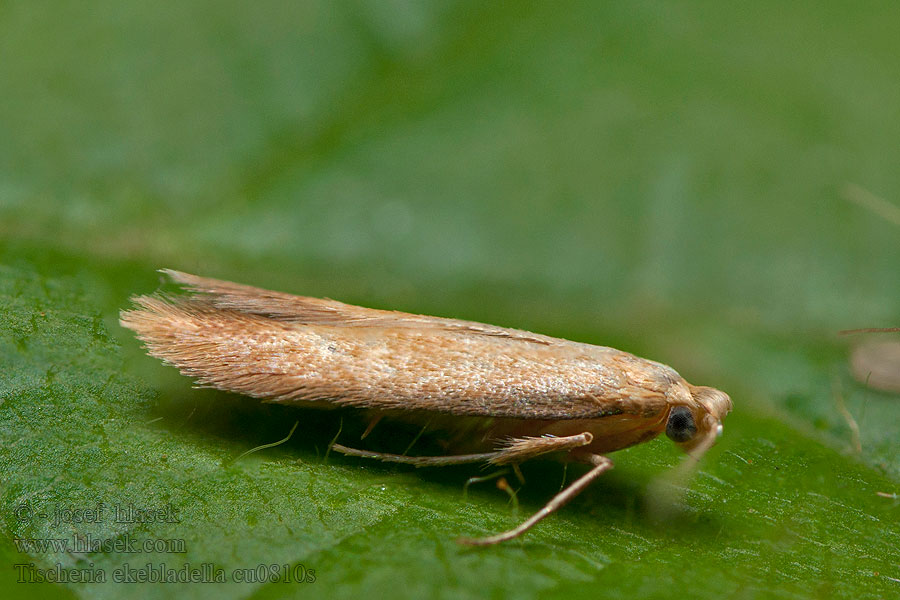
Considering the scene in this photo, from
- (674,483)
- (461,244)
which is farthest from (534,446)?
(461,244)

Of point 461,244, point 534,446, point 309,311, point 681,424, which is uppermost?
point 461,244

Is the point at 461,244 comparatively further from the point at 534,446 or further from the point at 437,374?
the point at 534,446

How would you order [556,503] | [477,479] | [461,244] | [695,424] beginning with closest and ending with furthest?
1. [556,503]
2. [477,479]
3. [695,424]
4. [461,244]

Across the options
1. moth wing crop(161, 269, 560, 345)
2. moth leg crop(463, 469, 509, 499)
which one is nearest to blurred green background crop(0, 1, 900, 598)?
moth leg crop(463, 469, 509, 499)

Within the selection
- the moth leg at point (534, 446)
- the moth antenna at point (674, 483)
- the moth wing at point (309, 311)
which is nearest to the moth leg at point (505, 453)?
the moth leg at point (534, 446)

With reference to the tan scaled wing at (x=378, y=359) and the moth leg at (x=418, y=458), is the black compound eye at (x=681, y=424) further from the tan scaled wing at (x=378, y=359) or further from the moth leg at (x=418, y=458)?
the moth leg at (x=418, y=458)

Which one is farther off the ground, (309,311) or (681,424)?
(309,311)

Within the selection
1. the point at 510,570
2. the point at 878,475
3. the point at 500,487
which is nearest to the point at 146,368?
the point at 500,487

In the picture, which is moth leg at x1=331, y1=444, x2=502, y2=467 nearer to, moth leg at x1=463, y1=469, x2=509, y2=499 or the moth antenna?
moth leg at x1=463, y1=469, x2=509, y2=499
